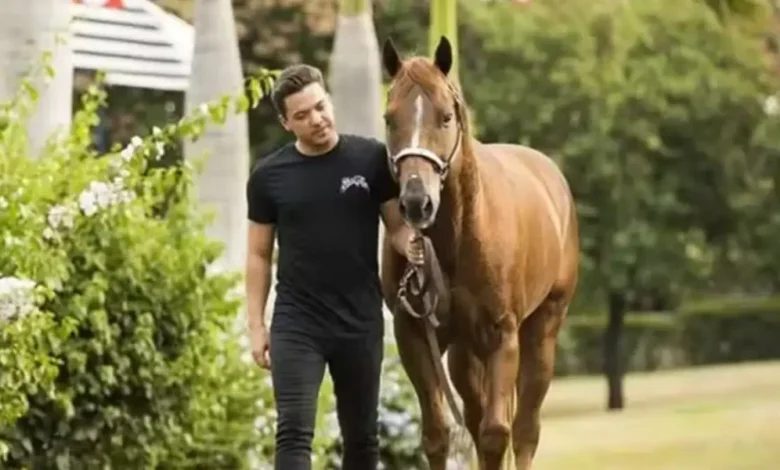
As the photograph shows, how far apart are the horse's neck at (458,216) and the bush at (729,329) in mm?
33091

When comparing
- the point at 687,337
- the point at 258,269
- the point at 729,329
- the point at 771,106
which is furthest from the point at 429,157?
the point at 729,329

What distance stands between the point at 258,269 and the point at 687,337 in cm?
3398

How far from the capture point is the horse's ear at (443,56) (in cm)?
662

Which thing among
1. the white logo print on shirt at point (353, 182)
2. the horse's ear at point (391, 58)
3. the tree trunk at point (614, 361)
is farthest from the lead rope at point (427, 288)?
the tree trunk at point (614, 361)

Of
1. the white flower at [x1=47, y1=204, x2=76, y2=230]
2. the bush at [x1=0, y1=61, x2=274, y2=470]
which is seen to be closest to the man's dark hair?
the bush at [x1=0, y1=61, x2=274, y2=470]

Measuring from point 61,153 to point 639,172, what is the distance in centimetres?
A: 1774

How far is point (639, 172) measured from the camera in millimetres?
26375

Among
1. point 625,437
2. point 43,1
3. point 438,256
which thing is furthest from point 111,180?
point 625,437

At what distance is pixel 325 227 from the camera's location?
6797 millimetres

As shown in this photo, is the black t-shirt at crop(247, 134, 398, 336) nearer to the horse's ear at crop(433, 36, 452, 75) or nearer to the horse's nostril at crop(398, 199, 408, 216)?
the horse's ear at crop(433, 36, 452, 75)

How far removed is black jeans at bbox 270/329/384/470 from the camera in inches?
265

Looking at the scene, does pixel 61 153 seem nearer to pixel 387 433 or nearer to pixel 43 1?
pixel 43 1

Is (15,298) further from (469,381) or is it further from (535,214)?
(535,214)

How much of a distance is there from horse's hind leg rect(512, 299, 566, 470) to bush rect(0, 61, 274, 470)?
6.97 ft
